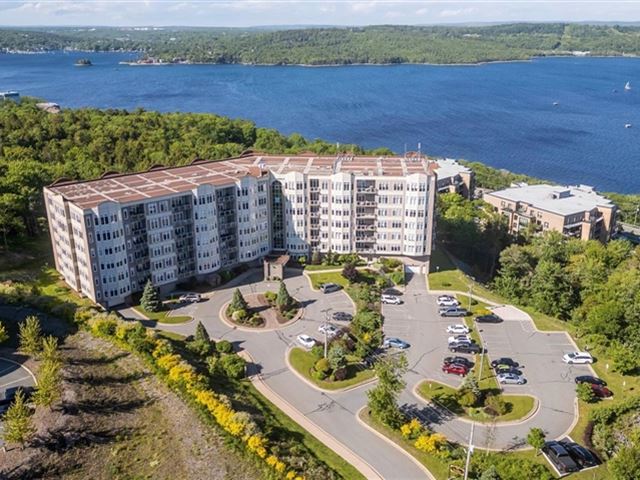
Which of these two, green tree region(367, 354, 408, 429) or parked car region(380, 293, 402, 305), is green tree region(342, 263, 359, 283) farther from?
green tree region(367, 354, 408, 429)

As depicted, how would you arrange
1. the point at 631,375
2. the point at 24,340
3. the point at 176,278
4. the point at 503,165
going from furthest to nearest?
1. the point at 503,165
2. the point at 176,278
3. the point at 631,375
4. the point at 24,340

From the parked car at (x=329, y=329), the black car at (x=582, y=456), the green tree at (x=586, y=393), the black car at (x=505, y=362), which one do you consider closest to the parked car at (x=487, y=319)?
the black car at (x=505, y=362)

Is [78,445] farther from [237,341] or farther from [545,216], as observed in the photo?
[545,216]

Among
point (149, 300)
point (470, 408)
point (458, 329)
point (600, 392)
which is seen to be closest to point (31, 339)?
point (149, 300)

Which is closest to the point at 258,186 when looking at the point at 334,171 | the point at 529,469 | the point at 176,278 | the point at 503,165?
the point at 334,171

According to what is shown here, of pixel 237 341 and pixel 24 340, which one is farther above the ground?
pixel 24 340

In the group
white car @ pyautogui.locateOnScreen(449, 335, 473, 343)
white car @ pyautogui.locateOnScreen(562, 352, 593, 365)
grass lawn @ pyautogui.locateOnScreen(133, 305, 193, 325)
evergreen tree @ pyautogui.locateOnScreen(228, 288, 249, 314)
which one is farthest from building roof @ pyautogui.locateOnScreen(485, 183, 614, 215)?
grass lawn @ pyautogui.locateOnScreen(133, 305, 193, 325)

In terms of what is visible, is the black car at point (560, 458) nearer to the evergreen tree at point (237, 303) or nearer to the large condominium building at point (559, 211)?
the evergreen tree at point (237, 303)
